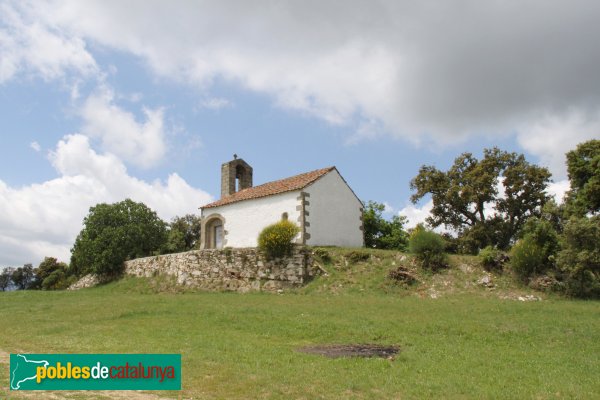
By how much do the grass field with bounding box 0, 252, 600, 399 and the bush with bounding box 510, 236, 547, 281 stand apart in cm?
163

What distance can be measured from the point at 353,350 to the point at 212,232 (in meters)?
20.2

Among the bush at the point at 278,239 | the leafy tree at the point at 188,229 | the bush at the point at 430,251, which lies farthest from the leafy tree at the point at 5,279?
the bush at the point at 430,251

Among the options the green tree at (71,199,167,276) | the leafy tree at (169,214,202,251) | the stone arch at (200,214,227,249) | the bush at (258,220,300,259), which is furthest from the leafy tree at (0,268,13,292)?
the bush at (258,220,300,259)

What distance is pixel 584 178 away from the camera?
23.2 m

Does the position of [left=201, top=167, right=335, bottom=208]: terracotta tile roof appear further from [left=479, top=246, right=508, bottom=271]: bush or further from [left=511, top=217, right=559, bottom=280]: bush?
[left=511, top=217, right=559, bottom=280]: bush

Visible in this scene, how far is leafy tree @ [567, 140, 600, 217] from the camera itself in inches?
853

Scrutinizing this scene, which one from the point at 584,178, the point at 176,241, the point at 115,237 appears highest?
the point at 584,178

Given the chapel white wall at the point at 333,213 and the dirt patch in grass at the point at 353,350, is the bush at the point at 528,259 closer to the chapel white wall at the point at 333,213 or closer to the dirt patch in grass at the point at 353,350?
the chapel white wall at the point at 333,213

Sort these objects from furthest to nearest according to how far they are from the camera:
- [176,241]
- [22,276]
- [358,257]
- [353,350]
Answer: [22,276], [176,241], [358,257], [353,350]

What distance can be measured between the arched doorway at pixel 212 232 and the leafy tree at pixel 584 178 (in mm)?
19330

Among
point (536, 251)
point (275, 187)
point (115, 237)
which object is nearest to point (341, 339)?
point (536, 251)

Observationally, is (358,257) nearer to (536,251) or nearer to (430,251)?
(430,251)

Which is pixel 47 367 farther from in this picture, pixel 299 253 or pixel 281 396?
pixel 299 253

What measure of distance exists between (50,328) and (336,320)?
8989 mm
